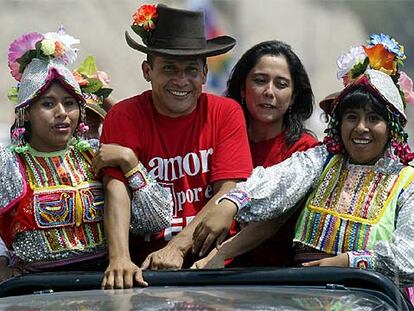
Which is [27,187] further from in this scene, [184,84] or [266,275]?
[266,275]

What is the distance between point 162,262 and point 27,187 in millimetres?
709

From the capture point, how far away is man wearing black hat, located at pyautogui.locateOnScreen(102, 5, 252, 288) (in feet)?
18.1

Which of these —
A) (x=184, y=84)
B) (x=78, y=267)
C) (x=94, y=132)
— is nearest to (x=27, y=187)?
(x=78, y=267)

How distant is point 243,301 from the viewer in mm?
4180

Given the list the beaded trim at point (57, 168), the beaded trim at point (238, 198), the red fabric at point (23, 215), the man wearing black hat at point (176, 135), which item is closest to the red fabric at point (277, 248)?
the man wearing black hat at point (176, 135)

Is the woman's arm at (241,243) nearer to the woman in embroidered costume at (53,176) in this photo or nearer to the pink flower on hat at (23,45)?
the woman in embroidered costume at (53,176)

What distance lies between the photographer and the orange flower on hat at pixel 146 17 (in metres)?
5.74

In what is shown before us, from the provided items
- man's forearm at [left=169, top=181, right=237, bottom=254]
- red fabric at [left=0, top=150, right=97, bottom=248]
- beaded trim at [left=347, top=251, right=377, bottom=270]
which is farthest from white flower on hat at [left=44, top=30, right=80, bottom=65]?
beaded trim at [left=347, top=251, right=377, bottom=270]

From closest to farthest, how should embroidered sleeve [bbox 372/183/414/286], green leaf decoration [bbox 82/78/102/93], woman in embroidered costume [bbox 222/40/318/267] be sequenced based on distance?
embroidered sleeve [bbox 372/183/414/286] → woman in embroidered costume [bbox 222/40/318/267] → green leaf decoration [bbox 82/78/102/93]

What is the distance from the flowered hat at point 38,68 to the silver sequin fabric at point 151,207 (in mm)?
444

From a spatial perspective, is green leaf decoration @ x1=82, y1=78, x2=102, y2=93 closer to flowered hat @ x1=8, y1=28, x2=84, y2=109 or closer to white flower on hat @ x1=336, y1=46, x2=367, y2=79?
flowered hat @ x1=8, y1=28, x2=84, y2=109

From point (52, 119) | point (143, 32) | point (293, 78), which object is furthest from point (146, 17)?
point (293, 78)

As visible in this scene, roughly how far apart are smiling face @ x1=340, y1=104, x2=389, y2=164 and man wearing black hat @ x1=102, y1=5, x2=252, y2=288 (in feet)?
1.46

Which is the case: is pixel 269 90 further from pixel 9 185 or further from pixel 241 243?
pixel 9 185
